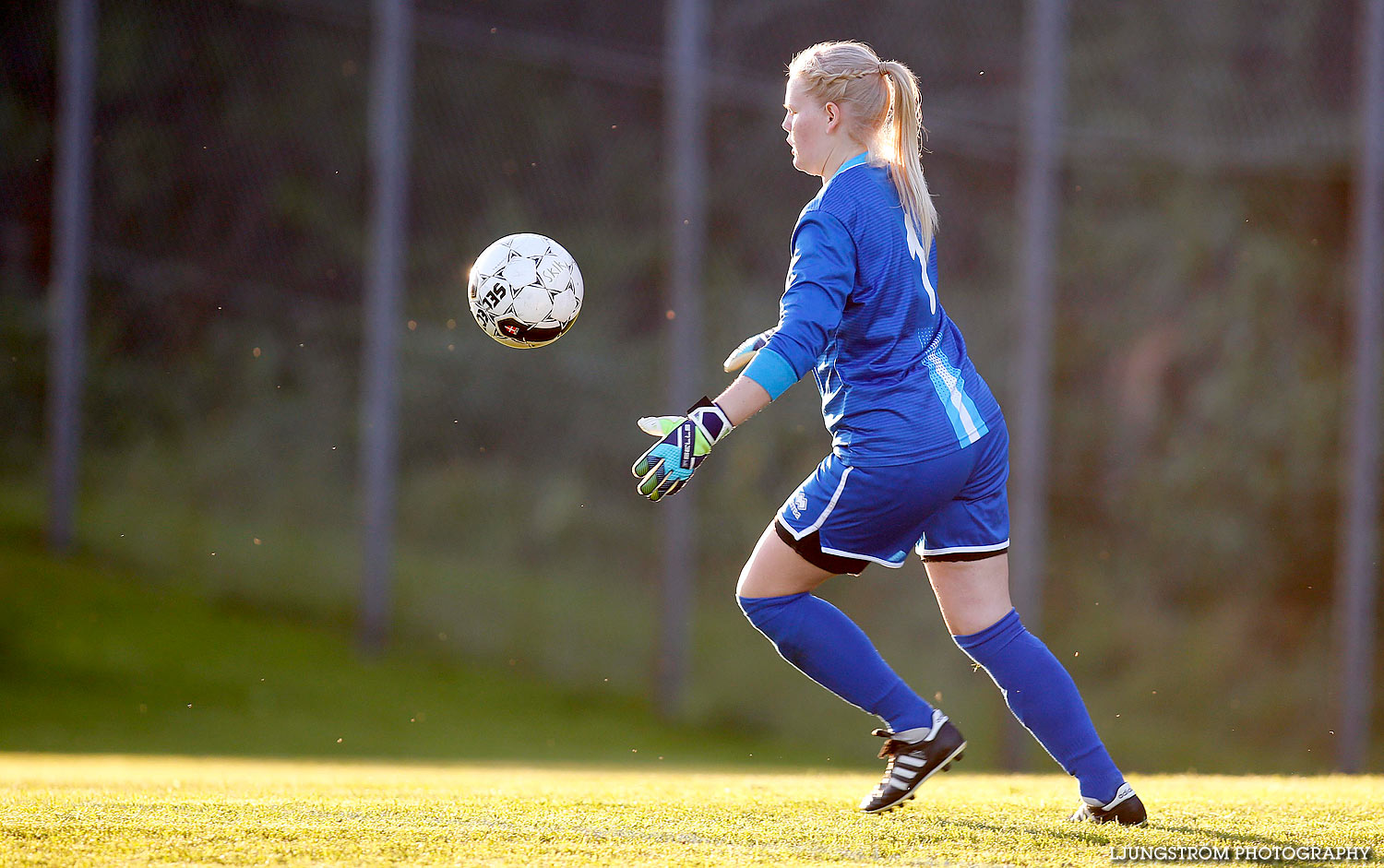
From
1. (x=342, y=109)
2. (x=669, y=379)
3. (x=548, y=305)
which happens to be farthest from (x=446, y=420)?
(x=548, y=305)

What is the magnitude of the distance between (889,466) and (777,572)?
372 mm

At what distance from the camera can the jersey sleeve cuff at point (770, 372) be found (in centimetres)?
268

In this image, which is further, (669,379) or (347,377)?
(347,377)

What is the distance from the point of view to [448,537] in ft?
34.6

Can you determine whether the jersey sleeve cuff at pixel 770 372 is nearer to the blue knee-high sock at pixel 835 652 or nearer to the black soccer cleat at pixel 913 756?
the blue knee-high sock at pixel 835 652

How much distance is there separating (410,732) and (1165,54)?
8.81m

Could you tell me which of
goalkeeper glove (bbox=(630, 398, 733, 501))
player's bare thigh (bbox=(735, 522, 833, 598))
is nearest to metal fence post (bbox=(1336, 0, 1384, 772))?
player's bare thigh (bbox=(735, 522, 833, 598))

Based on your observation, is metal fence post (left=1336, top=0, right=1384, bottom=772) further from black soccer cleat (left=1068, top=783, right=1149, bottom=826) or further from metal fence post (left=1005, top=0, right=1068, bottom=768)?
black soccer cleat (left=1068, top=783, right=1149, bottom=826)

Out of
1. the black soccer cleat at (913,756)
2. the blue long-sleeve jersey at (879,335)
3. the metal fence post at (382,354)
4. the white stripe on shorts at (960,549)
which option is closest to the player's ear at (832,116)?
the blue long-sleeve jersey at (879,335)

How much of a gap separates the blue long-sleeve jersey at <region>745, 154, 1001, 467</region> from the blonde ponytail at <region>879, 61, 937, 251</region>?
4cm

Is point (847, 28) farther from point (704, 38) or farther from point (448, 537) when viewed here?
point (448, 537)

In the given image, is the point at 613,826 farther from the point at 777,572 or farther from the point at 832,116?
the point at 832,116

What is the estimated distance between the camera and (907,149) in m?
3.09

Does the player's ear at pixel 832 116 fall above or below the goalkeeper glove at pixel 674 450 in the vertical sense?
above
